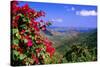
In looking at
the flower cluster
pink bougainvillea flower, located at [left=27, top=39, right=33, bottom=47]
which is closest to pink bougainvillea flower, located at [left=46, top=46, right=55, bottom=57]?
the flower cluster

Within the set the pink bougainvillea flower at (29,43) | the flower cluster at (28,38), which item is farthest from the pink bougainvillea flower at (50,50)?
the pink bougainvillea flower at (29,43)

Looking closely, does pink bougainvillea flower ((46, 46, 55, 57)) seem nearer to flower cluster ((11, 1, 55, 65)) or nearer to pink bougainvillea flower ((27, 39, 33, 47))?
flower cluster ((11, 1, 55, 65))

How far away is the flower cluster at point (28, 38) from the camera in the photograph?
2949 millimetres

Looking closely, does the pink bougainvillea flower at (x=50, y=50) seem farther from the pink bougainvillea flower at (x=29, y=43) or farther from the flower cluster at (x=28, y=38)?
the pink bougainvillea flower at (x=29, y=43)

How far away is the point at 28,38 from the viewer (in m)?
3.02

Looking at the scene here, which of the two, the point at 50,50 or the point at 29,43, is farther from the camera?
the point at 50,50

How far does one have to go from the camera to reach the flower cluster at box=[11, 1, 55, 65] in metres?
2.95

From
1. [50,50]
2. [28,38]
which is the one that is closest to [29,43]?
[28,38]

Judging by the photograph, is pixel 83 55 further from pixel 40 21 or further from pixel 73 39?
pixel 40 21

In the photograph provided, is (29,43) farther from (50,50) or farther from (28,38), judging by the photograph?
(50,50)

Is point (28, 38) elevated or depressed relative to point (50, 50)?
elevated

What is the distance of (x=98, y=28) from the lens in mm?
3443

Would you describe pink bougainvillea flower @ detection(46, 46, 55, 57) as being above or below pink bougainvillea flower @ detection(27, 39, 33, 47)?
below

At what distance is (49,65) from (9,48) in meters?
0.54
